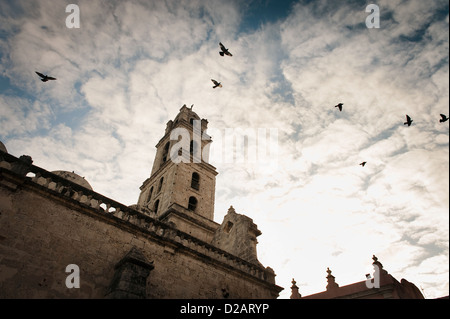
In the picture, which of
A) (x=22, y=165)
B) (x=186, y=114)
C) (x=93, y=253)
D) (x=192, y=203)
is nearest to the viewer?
(x=22, y=165)

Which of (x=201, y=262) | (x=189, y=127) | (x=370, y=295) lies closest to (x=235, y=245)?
(x=201, y=262)

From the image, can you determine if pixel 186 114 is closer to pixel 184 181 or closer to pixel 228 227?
pixel 184 181

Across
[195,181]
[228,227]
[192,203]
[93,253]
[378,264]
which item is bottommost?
[93,253]

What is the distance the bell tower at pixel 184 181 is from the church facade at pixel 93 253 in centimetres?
685

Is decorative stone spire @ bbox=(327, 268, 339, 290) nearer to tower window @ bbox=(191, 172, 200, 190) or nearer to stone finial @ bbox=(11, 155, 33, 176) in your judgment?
tower window @ bbox=(191, 172, 200, 190)

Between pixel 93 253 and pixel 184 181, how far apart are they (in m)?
14.0

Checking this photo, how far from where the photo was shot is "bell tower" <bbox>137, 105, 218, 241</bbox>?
19938mm

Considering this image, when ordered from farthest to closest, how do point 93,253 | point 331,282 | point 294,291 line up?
point 294,291 < point 331,282 < point 93,253

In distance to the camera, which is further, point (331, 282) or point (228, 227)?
point (331, 282)

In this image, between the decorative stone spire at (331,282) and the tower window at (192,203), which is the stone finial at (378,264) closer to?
the decorative stone spire at (331,282)

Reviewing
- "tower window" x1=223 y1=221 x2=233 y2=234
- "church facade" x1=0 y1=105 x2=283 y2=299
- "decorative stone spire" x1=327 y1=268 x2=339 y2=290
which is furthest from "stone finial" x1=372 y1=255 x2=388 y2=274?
"tower window" x1=223 y1=221 x2=233 y2=234

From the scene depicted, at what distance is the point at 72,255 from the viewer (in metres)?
8.02

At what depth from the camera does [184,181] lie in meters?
22.4

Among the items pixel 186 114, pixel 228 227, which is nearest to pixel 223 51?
pixel 228 227
